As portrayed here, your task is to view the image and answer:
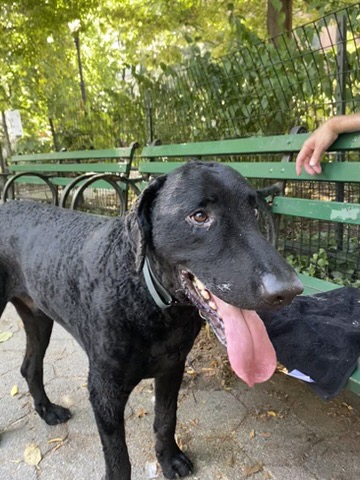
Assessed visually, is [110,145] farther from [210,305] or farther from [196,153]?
[210,305]

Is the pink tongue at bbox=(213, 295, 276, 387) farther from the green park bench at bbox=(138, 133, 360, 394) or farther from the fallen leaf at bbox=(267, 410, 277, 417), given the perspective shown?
the fallen leaf at bbox=(267, 410, 277, 417)

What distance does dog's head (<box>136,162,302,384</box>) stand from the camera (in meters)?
1.30

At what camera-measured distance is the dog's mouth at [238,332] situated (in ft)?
4.69

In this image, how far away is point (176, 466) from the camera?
83.2 inches

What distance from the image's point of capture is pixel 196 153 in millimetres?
3457

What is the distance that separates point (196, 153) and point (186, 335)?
2.04 metres

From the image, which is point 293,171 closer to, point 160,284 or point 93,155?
point 160,284

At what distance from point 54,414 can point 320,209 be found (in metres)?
2.07

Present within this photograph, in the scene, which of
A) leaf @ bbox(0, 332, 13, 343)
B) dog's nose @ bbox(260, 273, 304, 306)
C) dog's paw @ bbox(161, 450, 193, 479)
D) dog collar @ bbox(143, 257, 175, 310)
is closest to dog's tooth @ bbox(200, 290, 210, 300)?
dog collar @ bbox(143, 257, 175, 310)

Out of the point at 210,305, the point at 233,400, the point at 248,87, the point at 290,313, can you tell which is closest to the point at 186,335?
the point at 210,305

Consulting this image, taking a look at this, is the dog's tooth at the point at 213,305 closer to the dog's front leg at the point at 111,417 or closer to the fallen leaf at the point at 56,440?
the dog's front leg at the point at 111,417

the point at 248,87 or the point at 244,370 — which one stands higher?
the point at 248,87

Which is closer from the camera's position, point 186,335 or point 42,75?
point 186,335

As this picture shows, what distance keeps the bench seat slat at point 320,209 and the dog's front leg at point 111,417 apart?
151 cm
